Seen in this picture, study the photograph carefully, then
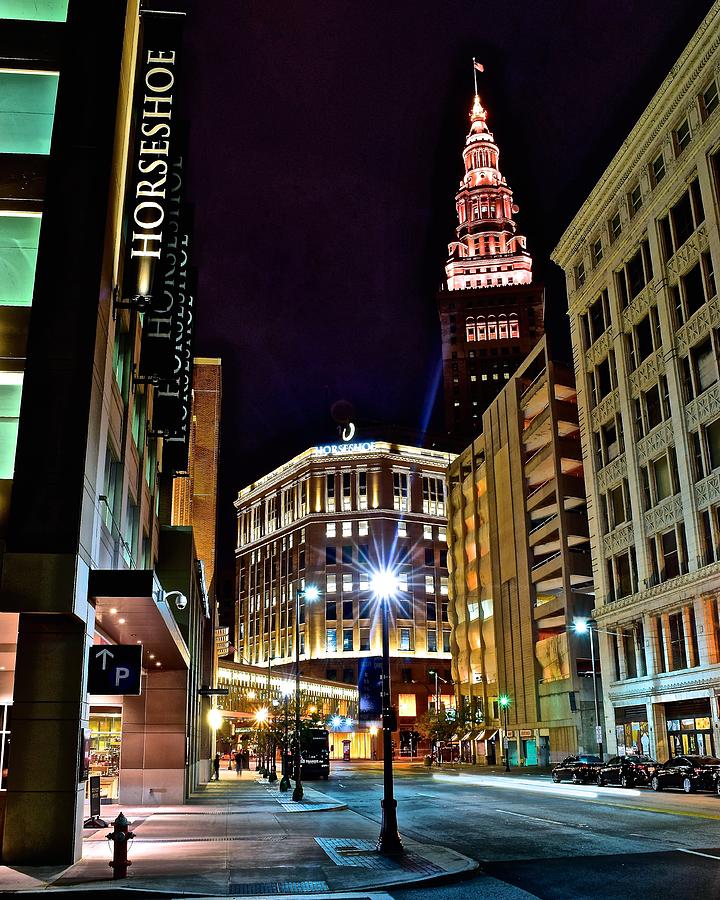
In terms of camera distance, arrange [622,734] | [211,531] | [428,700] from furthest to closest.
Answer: [428,700] < [211,531] < [622,734]

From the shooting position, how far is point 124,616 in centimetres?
2259

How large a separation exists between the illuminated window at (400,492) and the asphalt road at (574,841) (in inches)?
4203

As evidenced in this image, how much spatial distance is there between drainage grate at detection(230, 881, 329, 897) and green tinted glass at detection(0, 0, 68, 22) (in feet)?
64.4

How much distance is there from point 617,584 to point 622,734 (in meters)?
9.75

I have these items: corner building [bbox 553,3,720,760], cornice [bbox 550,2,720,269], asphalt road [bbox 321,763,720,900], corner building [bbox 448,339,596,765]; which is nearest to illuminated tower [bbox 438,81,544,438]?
corner building [bbox 448,339,596,765]

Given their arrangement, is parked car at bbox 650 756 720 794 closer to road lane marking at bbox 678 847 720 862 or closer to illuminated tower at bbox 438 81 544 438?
road lane marking at bbox 678 847 720 862

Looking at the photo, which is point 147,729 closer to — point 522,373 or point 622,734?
point 622,734

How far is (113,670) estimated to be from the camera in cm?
1956

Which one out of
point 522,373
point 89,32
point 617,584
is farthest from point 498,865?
point 522,373

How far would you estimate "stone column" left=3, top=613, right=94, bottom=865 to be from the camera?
1700cm

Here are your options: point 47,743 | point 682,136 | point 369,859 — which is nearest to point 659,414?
point 682,136

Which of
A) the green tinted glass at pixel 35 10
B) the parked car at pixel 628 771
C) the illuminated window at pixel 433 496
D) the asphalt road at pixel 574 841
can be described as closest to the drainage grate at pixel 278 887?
the asphalt road at pixel 574 841

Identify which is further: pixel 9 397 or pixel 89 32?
pixel 89 32

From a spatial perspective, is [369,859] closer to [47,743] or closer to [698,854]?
[698,854]
